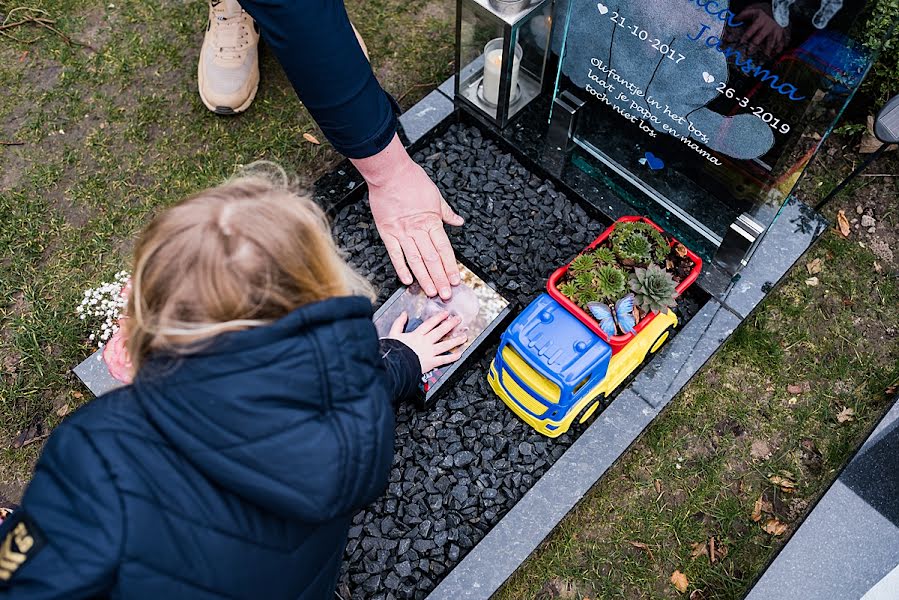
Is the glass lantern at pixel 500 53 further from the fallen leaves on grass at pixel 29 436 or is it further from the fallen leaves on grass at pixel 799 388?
the fallen leaves on grass at pixel 29 436

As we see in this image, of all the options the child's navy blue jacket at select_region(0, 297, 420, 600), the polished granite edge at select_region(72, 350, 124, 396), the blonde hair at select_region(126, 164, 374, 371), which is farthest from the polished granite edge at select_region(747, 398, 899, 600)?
the polished granite edge at select_region(72, 350, 124, 396)

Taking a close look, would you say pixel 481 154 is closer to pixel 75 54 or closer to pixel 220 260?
pixel 220 260

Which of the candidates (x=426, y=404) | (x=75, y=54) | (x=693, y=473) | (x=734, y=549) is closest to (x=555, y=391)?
(x=426, y=404)

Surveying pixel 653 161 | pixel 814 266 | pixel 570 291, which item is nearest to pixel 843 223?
pixel 814 266

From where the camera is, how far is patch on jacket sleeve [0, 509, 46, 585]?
1.31 meters

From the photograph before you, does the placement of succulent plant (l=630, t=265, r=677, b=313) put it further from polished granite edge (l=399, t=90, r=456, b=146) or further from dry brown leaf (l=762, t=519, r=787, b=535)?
polished granite edge (l=399, t=90, r=456, b=146)

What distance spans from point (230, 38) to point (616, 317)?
2168mm

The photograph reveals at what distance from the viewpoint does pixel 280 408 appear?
130cm

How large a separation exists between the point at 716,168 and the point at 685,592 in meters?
1.44

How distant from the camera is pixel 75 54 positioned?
3494 millimetres

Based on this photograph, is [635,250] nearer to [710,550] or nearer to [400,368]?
[400,368]

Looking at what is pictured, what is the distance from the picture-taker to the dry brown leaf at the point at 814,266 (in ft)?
9.59

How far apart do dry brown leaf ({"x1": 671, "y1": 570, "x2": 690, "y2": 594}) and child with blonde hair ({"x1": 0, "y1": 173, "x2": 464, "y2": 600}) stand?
4.69 ft

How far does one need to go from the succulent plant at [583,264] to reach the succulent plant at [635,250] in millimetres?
97
